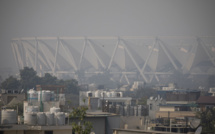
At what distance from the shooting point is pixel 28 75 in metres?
54.8

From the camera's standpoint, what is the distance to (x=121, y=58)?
102 metres

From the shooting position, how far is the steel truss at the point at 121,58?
328 feet

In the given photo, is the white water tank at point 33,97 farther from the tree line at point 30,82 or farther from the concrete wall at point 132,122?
the tree line at point 30,82

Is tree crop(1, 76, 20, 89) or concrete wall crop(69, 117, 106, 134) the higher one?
tree crop(1, 76, 20, 89)

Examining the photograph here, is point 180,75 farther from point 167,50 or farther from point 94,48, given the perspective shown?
point 94,48

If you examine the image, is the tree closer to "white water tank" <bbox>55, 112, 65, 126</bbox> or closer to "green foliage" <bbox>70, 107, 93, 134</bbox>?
"white water tank" <bbox>55, 112, 65, 126</bbox>

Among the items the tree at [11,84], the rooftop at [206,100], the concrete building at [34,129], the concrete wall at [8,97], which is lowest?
the concrete building at [34,129]

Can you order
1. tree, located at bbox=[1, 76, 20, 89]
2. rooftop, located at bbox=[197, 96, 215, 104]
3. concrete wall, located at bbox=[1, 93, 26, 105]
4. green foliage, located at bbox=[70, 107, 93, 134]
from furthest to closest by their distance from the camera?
tree, located at bbox=[1, 76, 20, 89] < rooftop, located at bbox=[197, 96, 215, 104] < concrete wall, located at bbox=[1, 93, 26, 105] < green foliage, located at bbox=[70, 107, 93, 134]

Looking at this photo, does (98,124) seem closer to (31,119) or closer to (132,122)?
(31,119)

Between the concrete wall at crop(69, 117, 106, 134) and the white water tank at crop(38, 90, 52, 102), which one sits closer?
the concrete wall at crop(69, 117, 106, 134)

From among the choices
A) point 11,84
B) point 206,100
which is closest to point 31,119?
point 206,100

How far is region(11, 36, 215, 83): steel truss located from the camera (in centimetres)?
9994

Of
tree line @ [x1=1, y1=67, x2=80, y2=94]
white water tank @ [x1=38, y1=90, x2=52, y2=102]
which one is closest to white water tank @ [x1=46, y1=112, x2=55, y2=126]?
white water tank @ [x1=38, y1=90, x2=52, y2=102]

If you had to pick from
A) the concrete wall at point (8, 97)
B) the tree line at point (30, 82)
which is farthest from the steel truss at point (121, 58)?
the concrete wall at point (8, 97)
